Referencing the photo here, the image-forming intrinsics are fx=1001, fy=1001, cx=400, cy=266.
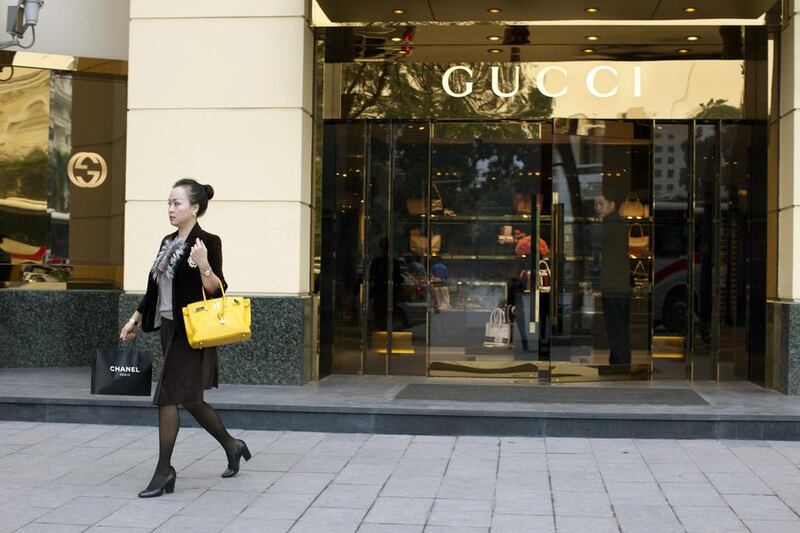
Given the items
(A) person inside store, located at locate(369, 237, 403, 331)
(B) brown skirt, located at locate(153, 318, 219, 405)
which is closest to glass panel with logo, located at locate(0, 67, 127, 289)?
(A) person inside store, located at locate(369, 237, 403, 331)

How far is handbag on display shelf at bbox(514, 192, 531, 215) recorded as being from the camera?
36.2 feet

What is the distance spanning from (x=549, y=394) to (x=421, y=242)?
8.45 ft

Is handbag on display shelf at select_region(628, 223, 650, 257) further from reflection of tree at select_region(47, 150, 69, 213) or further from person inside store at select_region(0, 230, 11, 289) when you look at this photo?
person inside store at select_region(0, 230, 11, 289)

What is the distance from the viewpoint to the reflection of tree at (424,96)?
10.6 meters

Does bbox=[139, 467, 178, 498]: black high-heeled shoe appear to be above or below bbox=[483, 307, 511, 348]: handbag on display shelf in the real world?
below

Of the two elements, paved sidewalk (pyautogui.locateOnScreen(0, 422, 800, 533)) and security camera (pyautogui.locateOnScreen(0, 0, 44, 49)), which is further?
security camera (pyautogui.locateOnScreen(0, 0, 44, 49))

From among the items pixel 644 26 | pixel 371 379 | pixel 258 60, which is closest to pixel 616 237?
pixel 644 26

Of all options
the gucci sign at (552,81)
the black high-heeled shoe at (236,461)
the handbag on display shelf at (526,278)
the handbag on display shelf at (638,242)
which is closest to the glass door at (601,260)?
the handbag on display shelf at (638,242)

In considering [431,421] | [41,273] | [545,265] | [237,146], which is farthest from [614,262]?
[41,273]

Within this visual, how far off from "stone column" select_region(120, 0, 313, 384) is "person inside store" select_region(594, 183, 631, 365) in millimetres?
3334

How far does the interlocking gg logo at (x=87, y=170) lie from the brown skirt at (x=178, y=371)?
214 inches

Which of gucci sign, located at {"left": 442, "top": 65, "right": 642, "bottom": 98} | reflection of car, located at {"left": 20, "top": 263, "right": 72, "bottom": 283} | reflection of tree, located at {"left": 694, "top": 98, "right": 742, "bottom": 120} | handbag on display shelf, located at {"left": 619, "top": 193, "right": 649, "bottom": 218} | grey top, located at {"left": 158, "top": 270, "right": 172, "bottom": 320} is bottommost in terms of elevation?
grey top, located at {"left": 158, "top": 270, "right": 172, "bottom": 320}

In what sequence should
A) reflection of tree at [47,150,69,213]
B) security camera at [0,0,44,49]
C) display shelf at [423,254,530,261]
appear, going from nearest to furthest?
security camera at [0,0,44,49] < reflection of tree at [47,150,69,213] < display shelf at [423,254,530,261]

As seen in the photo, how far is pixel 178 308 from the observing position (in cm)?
600
